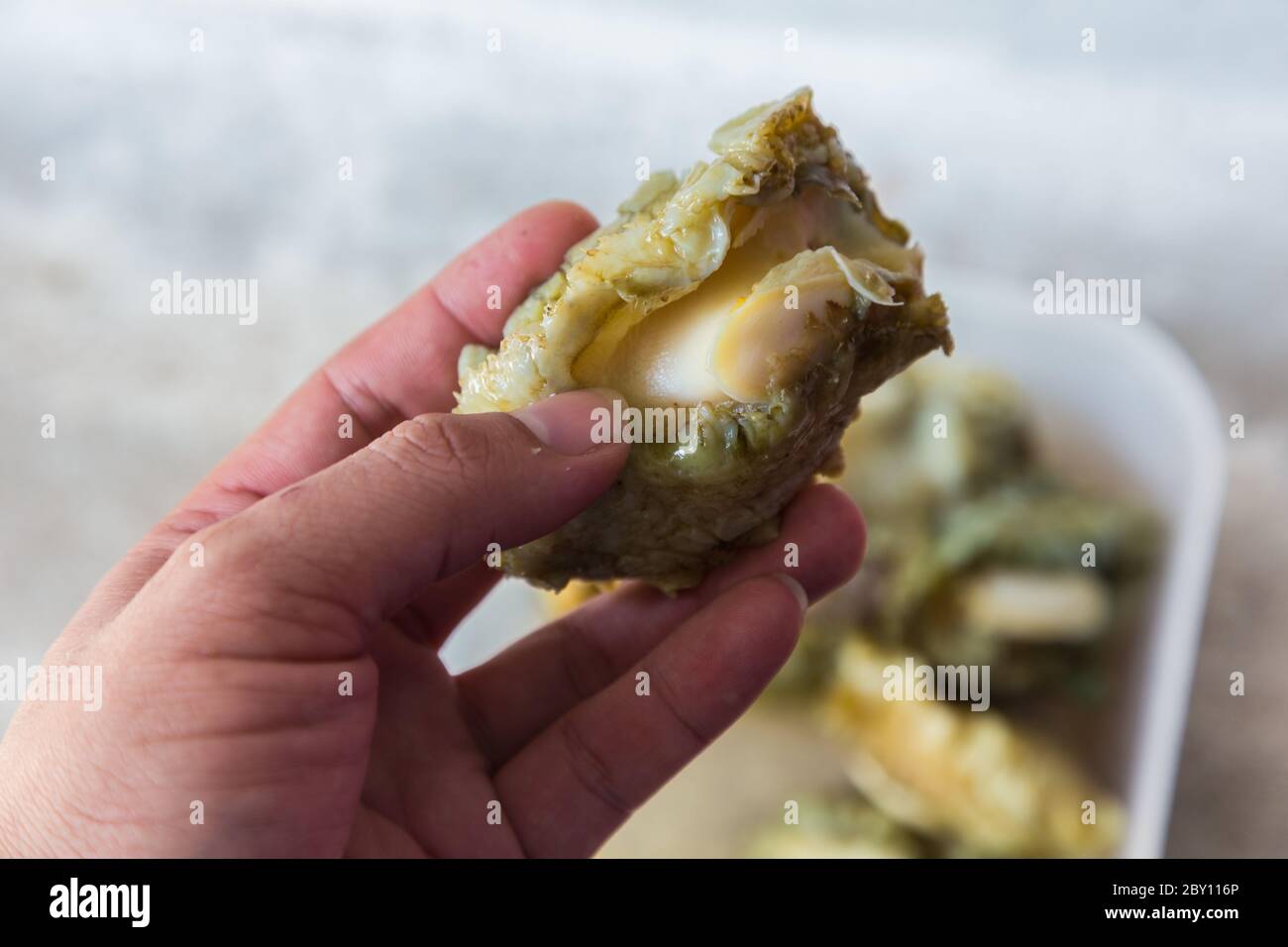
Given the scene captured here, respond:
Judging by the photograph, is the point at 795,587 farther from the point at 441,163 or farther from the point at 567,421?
the point at 441,163

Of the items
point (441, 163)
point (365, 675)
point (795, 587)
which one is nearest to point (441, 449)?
point (365, 675)

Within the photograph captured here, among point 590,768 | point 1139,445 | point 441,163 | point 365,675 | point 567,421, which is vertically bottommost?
point 590,768

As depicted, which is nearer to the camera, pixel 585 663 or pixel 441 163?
pixel 585 663

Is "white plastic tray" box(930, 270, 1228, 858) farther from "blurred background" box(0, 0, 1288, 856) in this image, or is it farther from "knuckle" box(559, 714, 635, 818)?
"knuckle" box(559, 714, 635, 818)

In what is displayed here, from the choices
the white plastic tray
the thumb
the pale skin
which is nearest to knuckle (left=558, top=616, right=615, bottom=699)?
the pale skin

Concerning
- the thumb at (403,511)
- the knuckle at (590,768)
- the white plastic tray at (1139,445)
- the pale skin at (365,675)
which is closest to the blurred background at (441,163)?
the white plastic tray at (1139,445)

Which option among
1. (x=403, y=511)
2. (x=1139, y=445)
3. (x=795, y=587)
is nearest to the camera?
(x=403, y=511)
